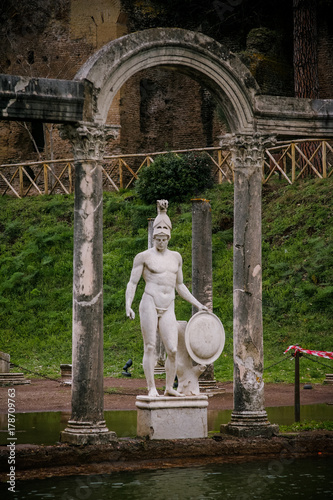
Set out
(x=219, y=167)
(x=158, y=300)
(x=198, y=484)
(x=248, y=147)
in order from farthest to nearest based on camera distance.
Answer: (x=219, y=167) < (x=248, y=147) < (x=158, y=300) < (x=198, y=484)

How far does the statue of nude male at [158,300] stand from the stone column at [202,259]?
5145mm

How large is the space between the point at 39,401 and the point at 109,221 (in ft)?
38.7

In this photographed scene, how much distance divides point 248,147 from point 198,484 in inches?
175

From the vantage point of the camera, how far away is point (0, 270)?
76.9 feet

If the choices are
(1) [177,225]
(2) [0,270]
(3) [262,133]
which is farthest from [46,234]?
(3) [262,133]

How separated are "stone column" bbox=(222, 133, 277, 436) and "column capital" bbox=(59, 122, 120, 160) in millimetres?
1850

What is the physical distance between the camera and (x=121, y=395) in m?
15.1

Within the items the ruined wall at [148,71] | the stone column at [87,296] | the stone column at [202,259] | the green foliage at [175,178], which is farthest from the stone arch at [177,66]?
the ruined wall at [148,71]

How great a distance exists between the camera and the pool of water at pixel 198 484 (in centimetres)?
770

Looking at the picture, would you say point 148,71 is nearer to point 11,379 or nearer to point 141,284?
point 141,284

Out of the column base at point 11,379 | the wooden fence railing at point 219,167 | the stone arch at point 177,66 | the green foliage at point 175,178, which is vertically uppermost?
the wooden fence railing at point 219,167

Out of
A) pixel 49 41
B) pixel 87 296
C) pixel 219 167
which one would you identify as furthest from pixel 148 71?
pixel 87 296

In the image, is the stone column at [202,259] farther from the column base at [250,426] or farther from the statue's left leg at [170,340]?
the statue's left leg at [170,340]

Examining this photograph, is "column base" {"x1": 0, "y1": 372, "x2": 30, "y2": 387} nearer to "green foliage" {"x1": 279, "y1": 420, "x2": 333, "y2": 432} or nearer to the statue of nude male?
"green foliage" {"x1": 279, "y1": 420, "x2": 333, "y2": 432}
